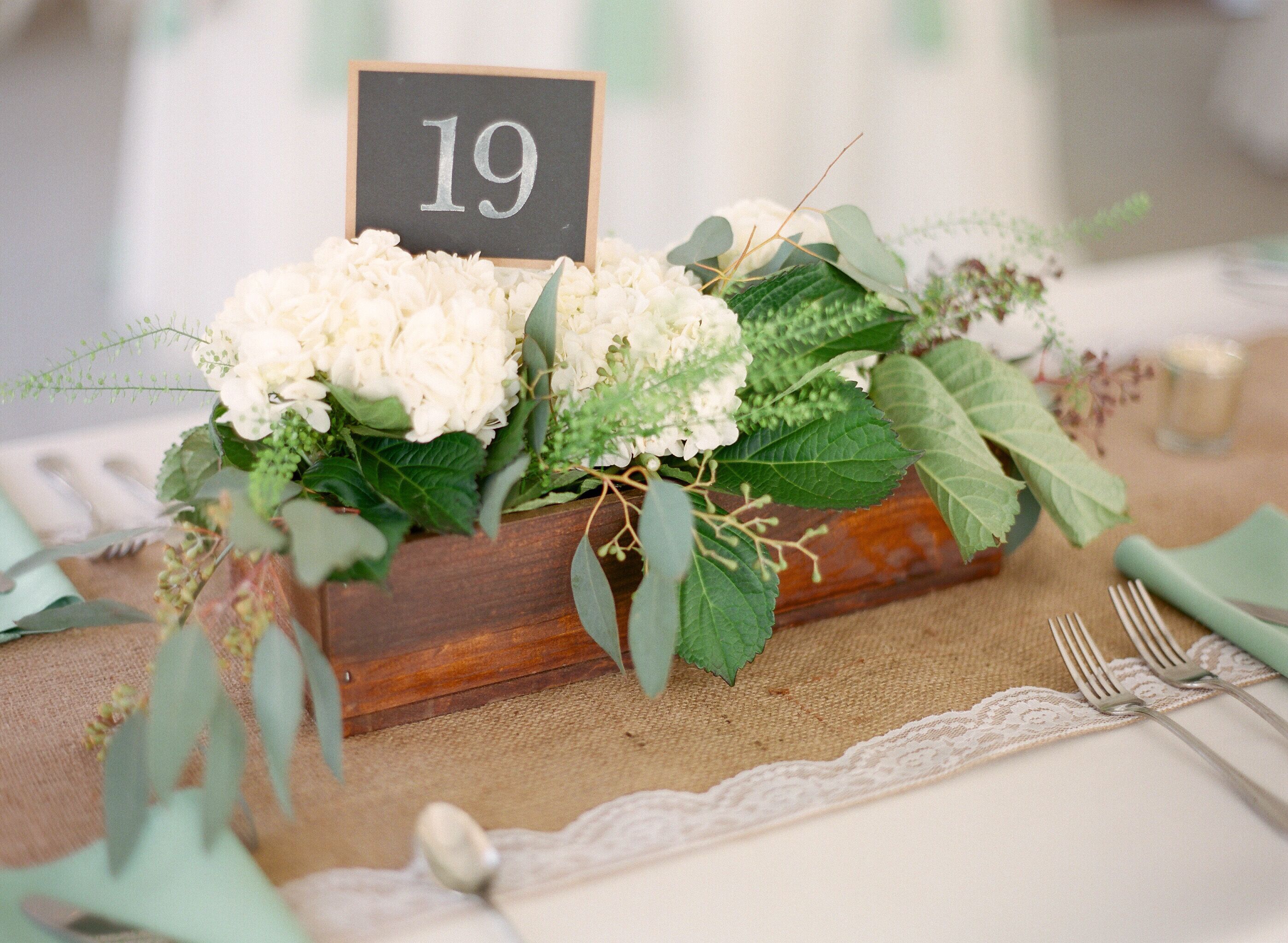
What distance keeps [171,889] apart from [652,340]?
1.31 ft

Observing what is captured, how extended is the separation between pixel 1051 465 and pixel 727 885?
1.47ft

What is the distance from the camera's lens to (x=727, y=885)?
55cm

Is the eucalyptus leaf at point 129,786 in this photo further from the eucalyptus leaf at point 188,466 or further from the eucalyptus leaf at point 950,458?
the eucalyptus leaf at point 950,458

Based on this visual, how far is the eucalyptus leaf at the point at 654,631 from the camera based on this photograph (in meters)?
0.62

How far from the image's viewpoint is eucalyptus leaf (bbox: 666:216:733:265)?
81 centimetres

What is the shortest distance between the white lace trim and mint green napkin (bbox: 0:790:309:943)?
0.03m

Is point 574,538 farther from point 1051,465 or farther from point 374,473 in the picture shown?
point 1051,465

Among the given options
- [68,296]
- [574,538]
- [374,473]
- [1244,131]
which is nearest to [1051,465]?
[574,538]

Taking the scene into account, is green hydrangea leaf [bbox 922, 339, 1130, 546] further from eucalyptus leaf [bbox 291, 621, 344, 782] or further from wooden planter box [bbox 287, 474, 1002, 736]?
eucalyptus leaf [bbox 291, 621, 344, 782]

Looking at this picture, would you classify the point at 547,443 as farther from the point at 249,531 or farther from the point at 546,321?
the point at 249,531

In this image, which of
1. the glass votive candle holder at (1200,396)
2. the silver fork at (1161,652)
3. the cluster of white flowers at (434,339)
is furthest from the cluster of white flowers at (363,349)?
the glass votive candle holder at (1200,396)

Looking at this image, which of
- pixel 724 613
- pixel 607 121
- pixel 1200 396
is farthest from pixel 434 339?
pixel 607 121

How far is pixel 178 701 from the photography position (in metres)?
0.50

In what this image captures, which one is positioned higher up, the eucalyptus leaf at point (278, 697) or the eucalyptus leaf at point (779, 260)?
the eucalyptus leaf at point (779, 260)
